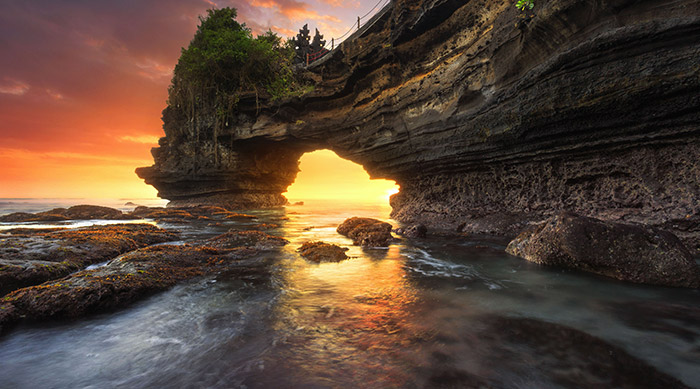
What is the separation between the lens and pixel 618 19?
5957 millimetres

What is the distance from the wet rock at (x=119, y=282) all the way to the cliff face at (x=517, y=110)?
26.6 ft

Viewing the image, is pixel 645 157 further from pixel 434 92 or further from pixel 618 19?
pixel 434 92

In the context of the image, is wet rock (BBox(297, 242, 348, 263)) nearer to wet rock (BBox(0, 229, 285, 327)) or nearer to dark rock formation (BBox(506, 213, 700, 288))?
wet rock (BBox(0, 229, 285, 327))

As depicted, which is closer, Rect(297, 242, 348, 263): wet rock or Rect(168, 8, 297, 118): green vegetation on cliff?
Rect(297, 242, 348, 263): wet rock

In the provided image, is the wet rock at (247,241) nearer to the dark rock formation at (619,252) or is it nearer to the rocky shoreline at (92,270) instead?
the rocky shoreline at (92,270)

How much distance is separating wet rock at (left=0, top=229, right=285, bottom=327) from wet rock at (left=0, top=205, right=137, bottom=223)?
43.0ft

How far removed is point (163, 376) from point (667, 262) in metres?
6.31

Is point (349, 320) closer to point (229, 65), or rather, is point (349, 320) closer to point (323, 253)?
point (323, 253)

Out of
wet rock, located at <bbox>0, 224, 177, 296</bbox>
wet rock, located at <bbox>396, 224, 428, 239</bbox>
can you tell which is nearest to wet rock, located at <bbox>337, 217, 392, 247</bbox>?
wet rock, located at <bbox>396, 224, 428, 239</bbox>

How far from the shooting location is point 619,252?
13.8ft

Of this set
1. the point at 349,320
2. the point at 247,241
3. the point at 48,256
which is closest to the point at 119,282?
the point at 48,256

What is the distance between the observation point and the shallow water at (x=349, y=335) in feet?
6.70

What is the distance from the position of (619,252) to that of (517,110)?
4.88m

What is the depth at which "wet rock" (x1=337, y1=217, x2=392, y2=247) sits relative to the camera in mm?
7422
